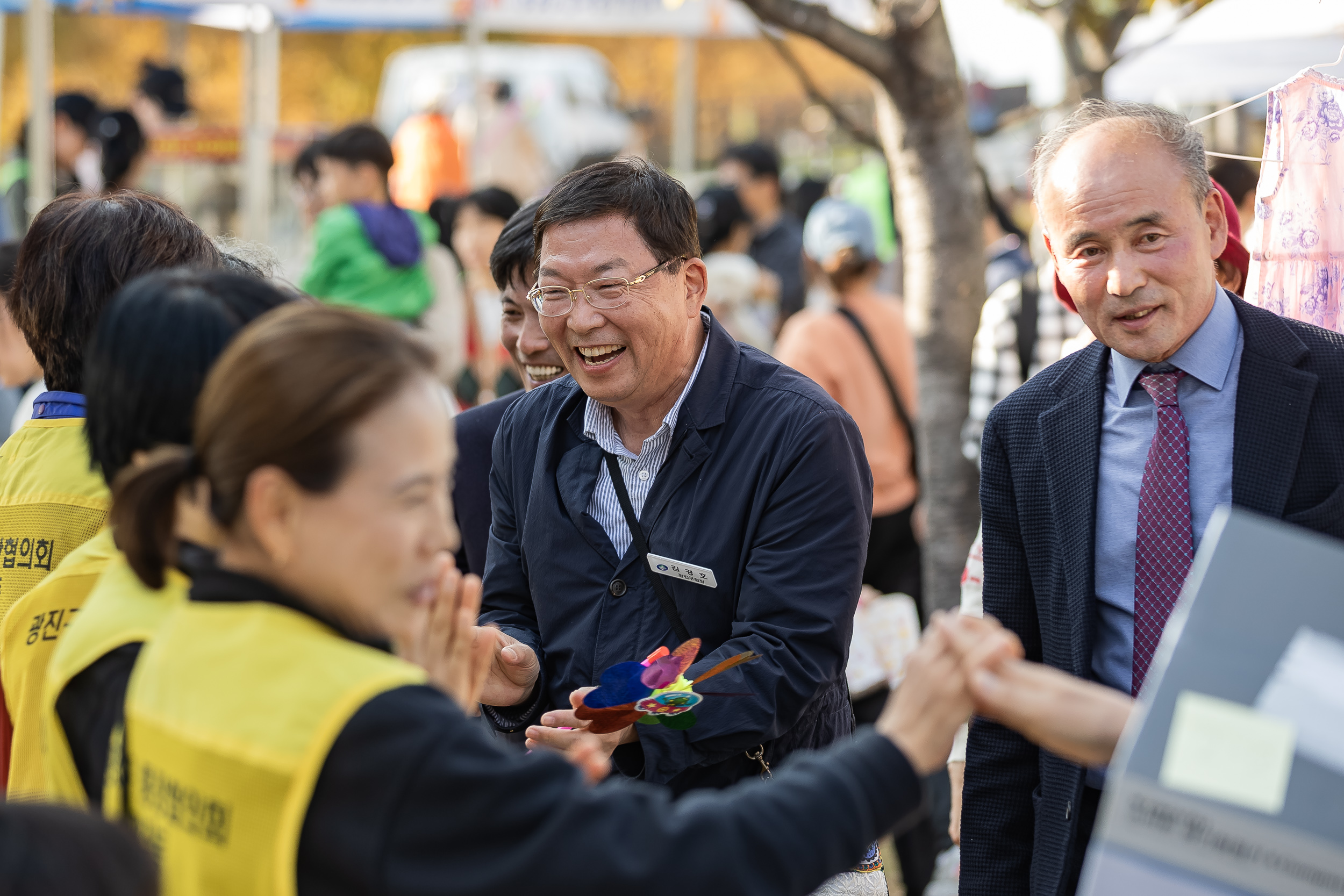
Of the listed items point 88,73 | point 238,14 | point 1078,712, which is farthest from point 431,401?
point 88,73

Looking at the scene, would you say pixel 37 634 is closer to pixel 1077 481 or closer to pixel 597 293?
pixel 597 293

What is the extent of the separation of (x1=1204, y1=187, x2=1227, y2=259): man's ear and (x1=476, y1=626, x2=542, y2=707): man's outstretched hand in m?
1.56

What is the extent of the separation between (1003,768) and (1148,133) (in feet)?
4.08

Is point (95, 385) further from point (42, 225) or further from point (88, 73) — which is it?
point (88, 73)

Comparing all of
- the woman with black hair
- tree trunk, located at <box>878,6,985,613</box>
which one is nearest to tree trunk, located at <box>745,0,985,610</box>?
tree trunk, located at <box>878,6,985,613</box>

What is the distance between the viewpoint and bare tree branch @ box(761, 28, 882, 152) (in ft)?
17.5

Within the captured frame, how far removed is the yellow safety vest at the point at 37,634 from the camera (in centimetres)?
197

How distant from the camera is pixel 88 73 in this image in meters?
29.3

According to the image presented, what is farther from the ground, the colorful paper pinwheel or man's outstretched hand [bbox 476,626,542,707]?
the colorful paper pinwheel

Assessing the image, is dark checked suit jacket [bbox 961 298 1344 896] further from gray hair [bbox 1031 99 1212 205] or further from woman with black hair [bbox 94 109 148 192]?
woman with black hair [bbox 94 109 148 192]

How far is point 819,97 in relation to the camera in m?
5.53

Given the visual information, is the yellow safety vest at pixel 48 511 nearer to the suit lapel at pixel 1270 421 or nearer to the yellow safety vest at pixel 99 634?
the yellow safety vest at pixel 99 634

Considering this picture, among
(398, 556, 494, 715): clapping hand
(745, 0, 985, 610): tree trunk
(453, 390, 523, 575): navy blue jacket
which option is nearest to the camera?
(398, 556, 494, 715): clapping hand

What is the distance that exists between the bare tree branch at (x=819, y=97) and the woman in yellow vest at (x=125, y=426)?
376cm
